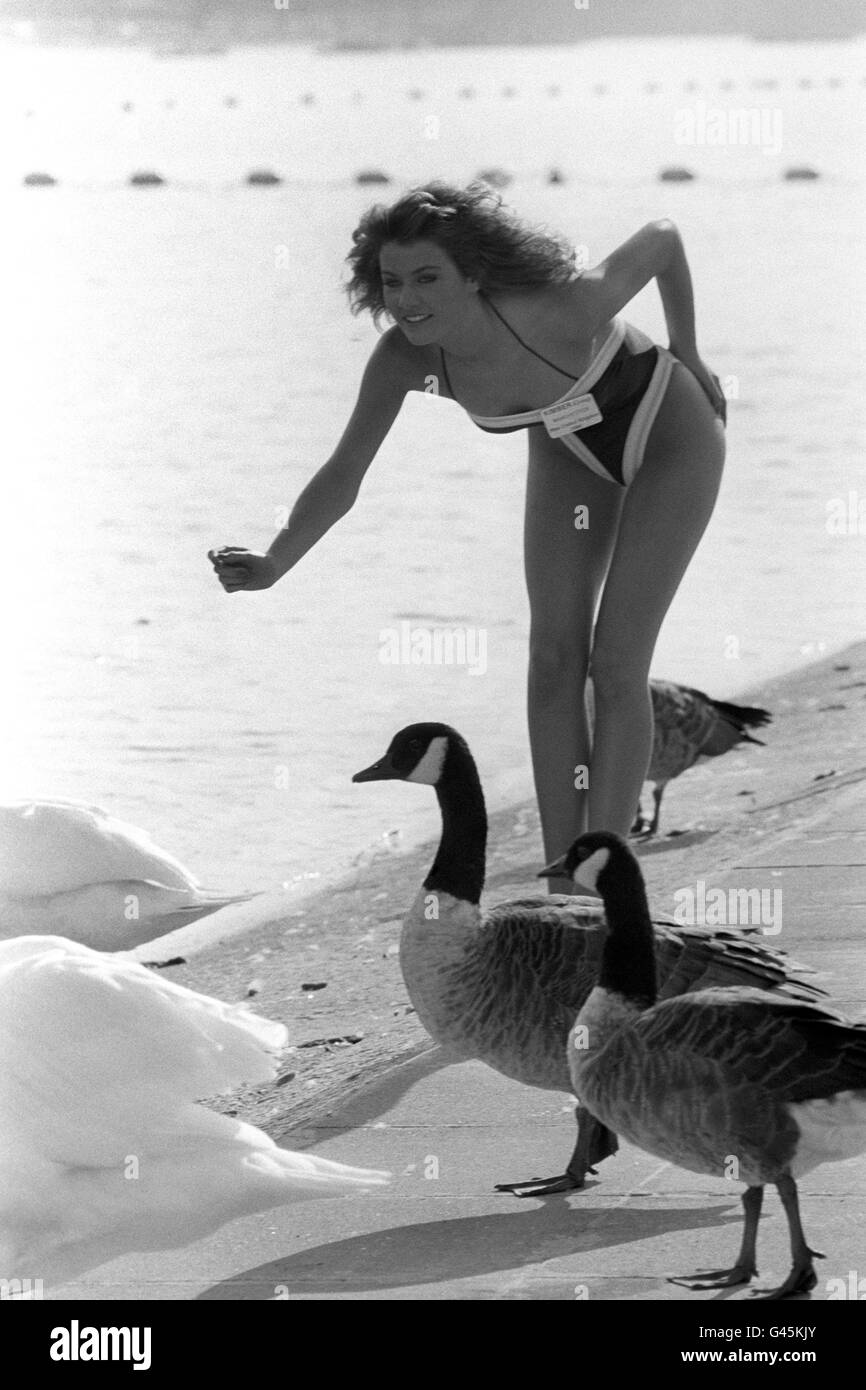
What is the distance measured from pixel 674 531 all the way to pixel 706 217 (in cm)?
3427

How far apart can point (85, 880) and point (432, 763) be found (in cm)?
184

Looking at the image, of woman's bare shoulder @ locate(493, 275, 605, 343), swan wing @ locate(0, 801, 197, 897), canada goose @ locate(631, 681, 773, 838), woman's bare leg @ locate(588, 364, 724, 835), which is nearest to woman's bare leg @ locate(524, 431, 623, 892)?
woman's bare leg @ locate(588, 364, 724, 835)

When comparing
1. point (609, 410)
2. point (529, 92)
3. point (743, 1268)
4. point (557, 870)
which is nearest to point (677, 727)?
point (609, 410)

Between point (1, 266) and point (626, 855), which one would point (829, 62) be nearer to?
point (1, 266)

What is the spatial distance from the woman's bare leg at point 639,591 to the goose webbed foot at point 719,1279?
1.35m

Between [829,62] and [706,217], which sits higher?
[829,62]

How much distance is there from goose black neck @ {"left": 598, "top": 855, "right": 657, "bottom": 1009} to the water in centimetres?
179

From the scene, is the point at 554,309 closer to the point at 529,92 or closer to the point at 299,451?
the point at 299,451

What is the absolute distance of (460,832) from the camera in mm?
4410

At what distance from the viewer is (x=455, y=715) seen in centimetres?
1059

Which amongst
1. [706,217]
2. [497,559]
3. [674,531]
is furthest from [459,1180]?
[706,217]

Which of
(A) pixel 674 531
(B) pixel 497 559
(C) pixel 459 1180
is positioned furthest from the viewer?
(B) pixel 497 559

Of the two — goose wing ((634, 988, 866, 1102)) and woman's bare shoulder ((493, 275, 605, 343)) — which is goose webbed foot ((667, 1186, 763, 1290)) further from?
woman's bare shoulder ((493, 275, 605, 343))

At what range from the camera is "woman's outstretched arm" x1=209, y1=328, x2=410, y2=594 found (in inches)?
179
